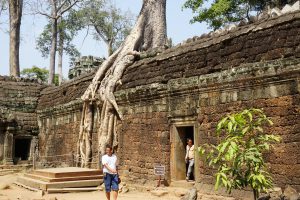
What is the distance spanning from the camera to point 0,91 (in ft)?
54.2

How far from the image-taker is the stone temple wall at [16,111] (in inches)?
612

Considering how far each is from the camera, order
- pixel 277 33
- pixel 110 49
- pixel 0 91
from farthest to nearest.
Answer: pixel 110 49 → pixel 0 91 → pixel 277 33

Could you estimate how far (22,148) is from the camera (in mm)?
16766

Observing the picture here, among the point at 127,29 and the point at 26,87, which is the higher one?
the point at 127,29

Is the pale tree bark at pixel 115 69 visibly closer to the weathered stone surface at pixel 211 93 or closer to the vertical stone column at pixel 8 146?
the weathered stone surface at pixel 211 93

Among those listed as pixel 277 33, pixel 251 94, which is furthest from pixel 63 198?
pixel 277 33

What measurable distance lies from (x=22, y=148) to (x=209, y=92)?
1194 cm

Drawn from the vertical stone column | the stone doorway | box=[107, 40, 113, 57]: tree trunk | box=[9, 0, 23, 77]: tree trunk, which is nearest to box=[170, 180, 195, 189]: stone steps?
the vertical stone column

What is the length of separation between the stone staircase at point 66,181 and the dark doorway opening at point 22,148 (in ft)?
23.2

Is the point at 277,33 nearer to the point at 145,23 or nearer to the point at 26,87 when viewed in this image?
the point at 145,23

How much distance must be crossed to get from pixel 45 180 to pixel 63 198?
Result: 1368 millimetres

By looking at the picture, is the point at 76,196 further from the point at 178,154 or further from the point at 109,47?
the point at 109,47

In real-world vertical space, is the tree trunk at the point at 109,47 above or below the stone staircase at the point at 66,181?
above

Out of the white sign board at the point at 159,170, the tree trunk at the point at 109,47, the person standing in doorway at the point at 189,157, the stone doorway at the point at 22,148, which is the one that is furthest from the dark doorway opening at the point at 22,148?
the tree trunk at the point at 109,47
